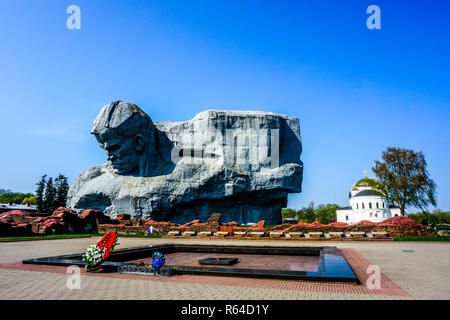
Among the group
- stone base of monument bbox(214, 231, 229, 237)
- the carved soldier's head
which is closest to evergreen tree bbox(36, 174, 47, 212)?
the carved soldier's head

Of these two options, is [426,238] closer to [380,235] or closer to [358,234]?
[380,235]

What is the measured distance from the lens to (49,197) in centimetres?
5616

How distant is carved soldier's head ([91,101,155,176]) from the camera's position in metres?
41.1

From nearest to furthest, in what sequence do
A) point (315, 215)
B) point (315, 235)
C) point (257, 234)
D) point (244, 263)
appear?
point (244, 263)
point (315, 235)
point (257, 234)
point (315, 215)

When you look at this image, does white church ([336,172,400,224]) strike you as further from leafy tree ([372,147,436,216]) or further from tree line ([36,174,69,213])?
tree line ([36,174,69,213])

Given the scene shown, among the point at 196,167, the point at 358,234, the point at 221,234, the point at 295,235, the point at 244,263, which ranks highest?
the point at 196,167

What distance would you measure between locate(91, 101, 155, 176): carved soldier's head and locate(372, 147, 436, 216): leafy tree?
3166cm

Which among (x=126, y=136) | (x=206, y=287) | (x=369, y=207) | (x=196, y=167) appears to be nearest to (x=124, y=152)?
(x=126, y=136)

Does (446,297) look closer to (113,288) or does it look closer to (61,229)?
(113,288)

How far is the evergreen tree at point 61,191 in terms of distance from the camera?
2222 inches

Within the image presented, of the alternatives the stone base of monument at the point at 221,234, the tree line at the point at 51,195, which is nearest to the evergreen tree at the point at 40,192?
the tree line at the point at 51,195

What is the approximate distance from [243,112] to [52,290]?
40.6 metres

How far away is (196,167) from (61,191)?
104ft
